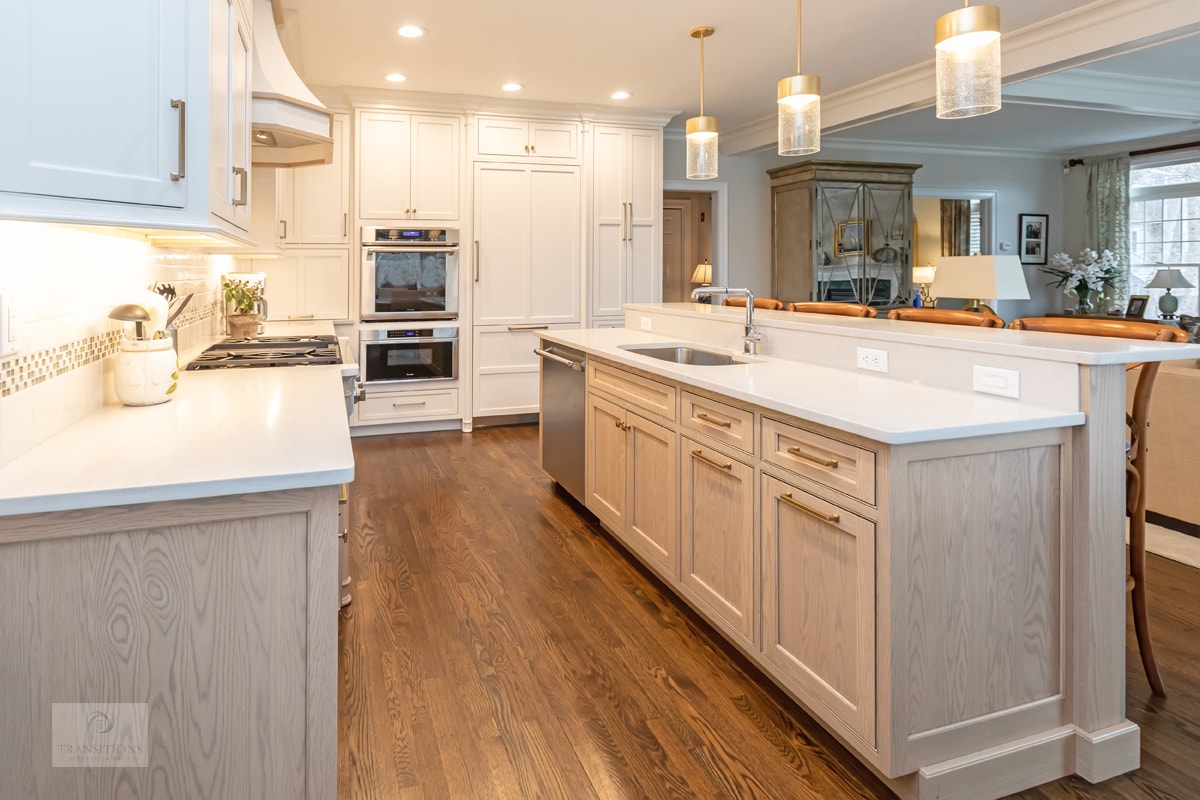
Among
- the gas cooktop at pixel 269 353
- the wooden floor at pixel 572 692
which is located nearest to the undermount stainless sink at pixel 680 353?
the wooden floor at pixel 572 692

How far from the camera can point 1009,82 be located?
4.59m

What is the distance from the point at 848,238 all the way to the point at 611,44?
3450 mm

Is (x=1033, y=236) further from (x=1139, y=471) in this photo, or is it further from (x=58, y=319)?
(x=58, y=319)

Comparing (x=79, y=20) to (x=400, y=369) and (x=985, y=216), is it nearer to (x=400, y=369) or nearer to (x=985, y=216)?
(x=400, y=369)

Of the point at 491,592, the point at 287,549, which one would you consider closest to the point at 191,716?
the point at 287,549

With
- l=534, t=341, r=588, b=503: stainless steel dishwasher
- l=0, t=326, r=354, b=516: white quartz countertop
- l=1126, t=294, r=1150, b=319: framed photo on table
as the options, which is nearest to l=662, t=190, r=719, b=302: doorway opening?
l=534, t=341, r=588, b=503: stainless steel dishwasher

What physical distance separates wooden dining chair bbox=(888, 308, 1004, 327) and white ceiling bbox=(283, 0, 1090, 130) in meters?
1.96

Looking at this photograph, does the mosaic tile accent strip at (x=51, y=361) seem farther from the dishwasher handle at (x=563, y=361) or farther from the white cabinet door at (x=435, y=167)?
the white cabinet door at (x=435, y=167)

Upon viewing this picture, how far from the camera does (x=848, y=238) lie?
7141mm

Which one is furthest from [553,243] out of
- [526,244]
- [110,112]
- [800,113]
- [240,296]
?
[110,112]

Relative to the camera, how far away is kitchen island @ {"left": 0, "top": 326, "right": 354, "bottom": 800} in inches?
46.5

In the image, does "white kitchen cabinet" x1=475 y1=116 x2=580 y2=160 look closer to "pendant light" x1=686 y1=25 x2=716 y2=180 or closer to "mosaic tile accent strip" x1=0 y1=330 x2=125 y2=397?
"pendant light" x1=686 y1=25 x2=716 y2=180

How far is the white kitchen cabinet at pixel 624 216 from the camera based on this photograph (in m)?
6.25

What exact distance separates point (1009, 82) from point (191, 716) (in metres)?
5.15
